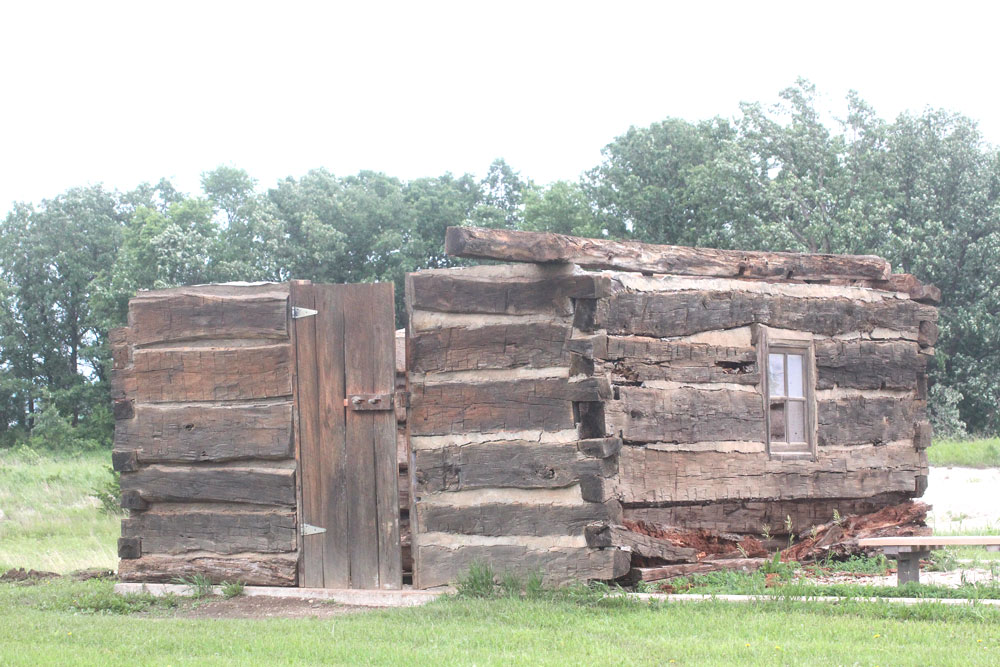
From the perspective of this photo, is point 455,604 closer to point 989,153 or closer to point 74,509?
point 74,509

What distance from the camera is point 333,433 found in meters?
9.16

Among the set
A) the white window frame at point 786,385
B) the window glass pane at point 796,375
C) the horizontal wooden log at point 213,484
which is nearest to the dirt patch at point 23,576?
the horizontal wooden log at point 213,484

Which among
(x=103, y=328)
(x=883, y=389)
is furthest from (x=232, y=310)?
(x=103, y=328)

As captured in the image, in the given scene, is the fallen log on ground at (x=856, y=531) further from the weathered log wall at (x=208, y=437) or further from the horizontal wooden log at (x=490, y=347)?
the weathered log wall at (x=208, y=437)

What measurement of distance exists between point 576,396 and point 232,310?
3.10m

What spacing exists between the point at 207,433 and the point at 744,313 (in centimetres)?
482

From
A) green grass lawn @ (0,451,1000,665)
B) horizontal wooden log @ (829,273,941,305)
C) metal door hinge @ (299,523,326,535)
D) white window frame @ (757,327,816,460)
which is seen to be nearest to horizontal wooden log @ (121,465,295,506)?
metal door hinge @ (299,523,326,535)

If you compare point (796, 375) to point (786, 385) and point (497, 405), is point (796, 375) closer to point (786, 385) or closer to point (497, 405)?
point (786, 385)

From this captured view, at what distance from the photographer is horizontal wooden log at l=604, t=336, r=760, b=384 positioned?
8.87m

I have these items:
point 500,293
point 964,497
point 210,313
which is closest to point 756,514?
point 500,293

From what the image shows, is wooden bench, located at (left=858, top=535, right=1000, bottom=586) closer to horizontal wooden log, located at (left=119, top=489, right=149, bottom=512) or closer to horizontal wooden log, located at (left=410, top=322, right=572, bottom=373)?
horizontal wooden log, located at (left=410, top=322, right=572, bottom=373)

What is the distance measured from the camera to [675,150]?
114 feet

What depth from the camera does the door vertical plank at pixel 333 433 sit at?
910cm

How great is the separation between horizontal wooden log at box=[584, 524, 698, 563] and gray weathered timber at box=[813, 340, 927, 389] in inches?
90.8
